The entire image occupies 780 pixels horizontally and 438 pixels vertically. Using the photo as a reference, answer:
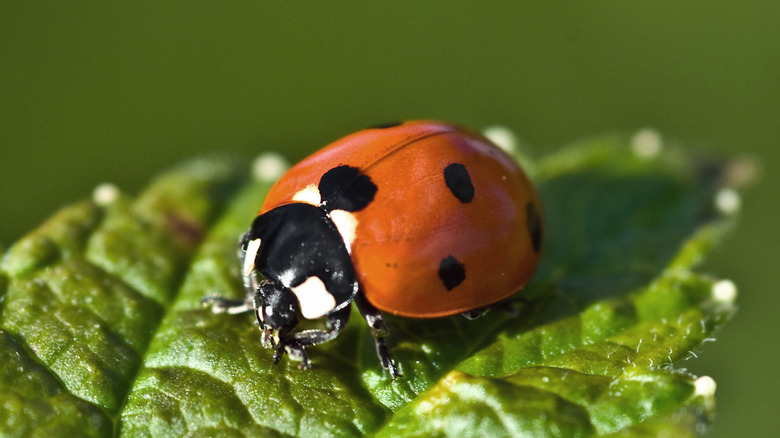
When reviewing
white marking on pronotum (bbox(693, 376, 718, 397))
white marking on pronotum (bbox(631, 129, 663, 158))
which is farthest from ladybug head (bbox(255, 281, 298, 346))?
white marking on pronotum (bbox(631, 129, 663, 158))

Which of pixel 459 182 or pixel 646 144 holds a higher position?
pixel 459 182

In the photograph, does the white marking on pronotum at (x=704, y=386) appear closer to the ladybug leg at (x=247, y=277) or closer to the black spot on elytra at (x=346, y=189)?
the black spot on elytra at (x=346, y=189)

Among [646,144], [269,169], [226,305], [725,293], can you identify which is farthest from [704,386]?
[269,169]

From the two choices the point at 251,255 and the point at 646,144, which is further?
the point at 646,144

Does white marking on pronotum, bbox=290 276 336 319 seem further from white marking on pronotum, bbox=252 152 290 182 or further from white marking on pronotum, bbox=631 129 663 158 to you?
white marking on pronotum, bbox=631 129 663 158

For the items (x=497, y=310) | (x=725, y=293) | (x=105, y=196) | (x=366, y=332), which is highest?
(x=105, y=196)

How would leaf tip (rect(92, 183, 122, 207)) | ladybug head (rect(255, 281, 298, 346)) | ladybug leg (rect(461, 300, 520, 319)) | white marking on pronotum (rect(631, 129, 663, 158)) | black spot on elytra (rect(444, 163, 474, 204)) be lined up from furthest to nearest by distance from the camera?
1. white marking on pronotum (rect(631, 129, 663, 158))
2. leaf tip (rect(92, 183, 122, 207))
3. ladybug leg (rect(461, 300, 520, 319))
4. black spot on elytra (rect(444, 163, 474, 204))
5. ladybug head (rect(255, 281, 298, 346))

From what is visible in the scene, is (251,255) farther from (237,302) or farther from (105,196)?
(105,196)
